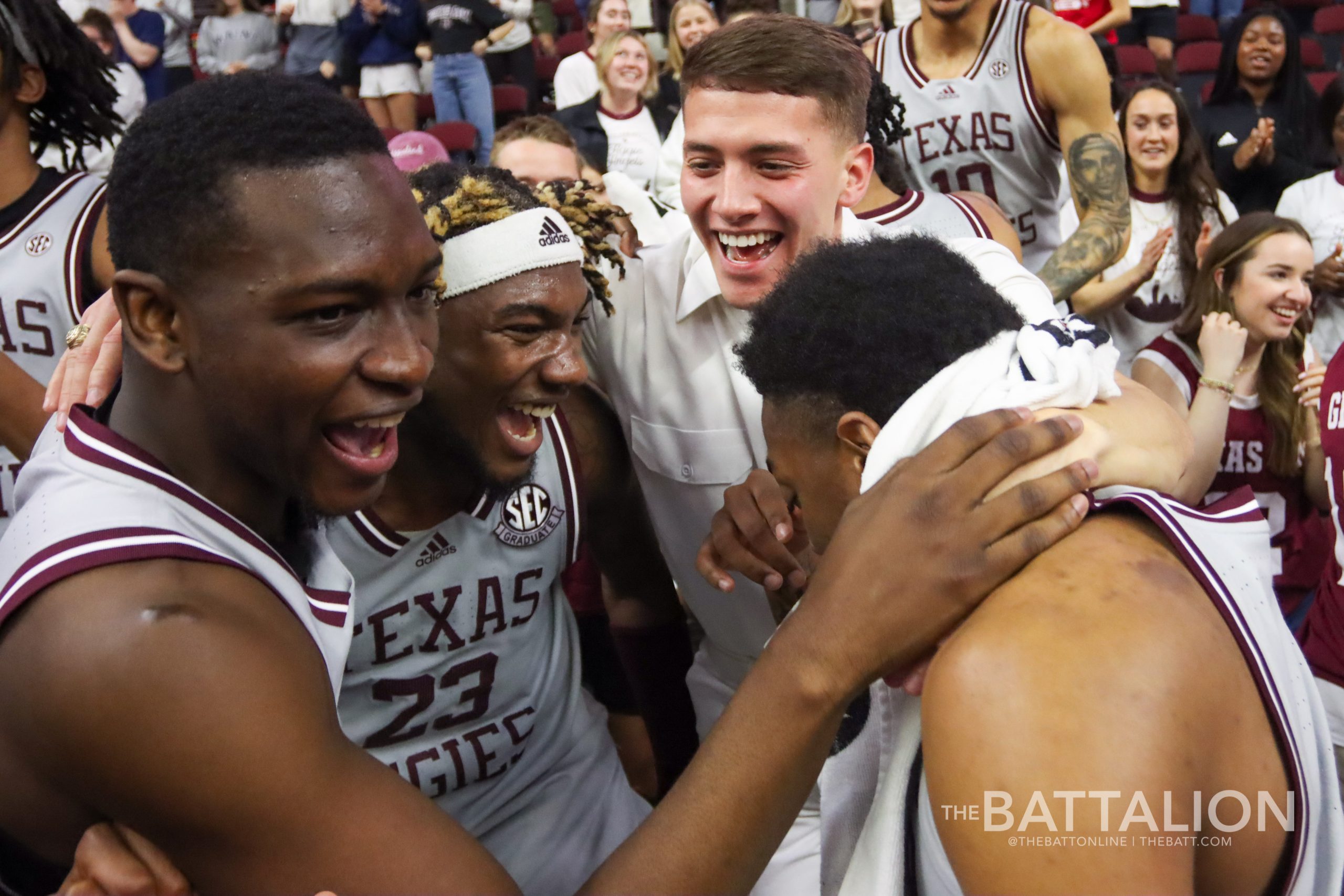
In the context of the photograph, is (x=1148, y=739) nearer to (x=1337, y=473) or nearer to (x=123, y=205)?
(x=123, y=205)

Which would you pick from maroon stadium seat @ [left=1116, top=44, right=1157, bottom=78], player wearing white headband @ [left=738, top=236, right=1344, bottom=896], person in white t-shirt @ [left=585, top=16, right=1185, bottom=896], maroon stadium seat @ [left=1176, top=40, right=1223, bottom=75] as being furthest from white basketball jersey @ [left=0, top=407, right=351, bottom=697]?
maroon stadium seat @ [left=1176, top=40, right=1223, bottom=75]

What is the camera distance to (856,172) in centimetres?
271

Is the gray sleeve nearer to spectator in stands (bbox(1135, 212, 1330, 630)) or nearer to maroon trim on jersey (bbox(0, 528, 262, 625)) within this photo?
spectator in stands (bbox(1135, 212, 1330, 630))

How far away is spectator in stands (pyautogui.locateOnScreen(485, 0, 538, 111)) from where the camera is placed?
8992mm

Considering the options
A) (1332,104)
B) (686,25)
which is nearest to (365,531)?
(686,25)

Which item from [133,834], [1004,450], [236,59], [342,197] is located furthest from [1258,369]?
[236,59]

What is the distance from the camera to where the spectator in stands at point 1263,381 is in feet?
13.8

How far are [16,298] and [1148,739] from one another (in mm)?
2812

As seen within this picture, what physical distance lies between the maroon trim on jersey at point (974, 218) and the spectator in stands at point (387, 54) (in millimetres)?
5664

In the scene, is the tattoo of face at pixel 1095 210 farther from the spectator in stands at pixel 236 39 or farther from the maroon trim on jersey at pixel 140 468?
the spectator in stands at pixel 236 39

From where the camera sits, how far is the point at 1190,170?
5.71 m

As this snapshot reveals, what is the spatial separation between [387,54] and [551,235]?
673 centimetres

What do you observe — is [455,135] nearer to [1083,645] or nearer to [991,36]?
[991,36]

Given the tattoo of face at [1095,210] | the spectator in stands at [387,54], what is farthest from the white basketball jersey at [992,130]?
the spectator in stands at [387,54]
